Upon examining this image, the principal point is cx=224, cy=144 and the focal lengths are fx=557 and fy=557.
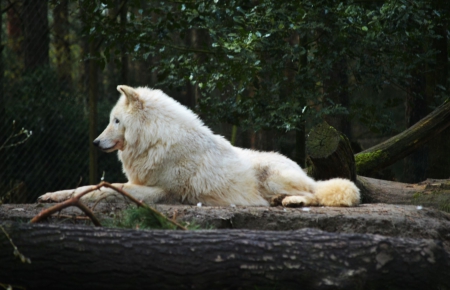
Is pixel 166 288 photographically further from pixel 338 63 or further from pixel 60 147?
pixel 60 147

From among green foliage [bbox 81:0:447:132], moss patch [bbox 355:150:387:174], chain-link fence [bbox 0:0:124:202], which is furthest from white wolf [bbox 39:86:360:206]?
chain-link fence [bbox 0:0:124:202]

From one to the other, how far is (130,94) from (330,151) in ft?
6.89

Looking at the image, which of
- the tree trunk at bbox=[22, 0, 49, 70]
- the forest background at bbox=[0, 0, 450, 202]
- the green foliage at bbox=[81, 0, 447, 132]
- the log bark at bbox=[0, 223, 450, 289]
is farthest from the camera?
the tree trunk at bbox=[22, 0, 49, 70]

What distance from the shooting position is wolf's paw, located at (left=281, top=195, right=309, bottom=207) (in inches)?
206

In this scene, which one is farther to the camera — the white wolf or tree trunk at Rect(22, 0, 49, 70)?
tree trunk at Rect(22, 0, 49, 70)

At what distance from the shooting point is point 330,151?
18.5 feet

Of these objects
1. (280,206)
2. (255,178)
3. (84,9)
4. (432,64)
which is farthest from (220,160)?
(432,64)

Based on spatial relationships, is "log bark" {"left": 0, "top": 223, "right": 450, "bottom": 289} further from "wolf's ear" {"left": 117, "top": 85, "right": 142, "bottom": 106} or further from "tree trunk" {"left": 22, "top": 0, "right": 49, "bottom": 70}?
"tree trunk" {"left": 22, "top": 0, "right": 49, "bottom": 70}

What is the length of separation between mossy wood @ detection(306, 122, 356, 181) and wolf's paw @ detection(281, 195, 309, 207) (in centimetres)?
59

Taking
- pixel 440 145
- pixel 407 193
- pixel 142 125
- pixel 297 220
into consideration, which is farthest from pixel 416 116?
pixel 297 220

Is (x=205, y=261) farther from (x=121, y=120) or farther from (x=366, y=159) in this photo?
(x=366, y=159)

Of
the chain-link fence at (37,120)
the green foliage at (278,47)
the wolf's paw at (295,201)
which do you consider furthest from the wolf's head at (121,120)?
the chain-link fence at (37,120)

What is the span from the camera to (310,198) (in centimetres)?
532

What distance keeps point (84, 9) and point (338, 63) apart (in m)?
3.53
